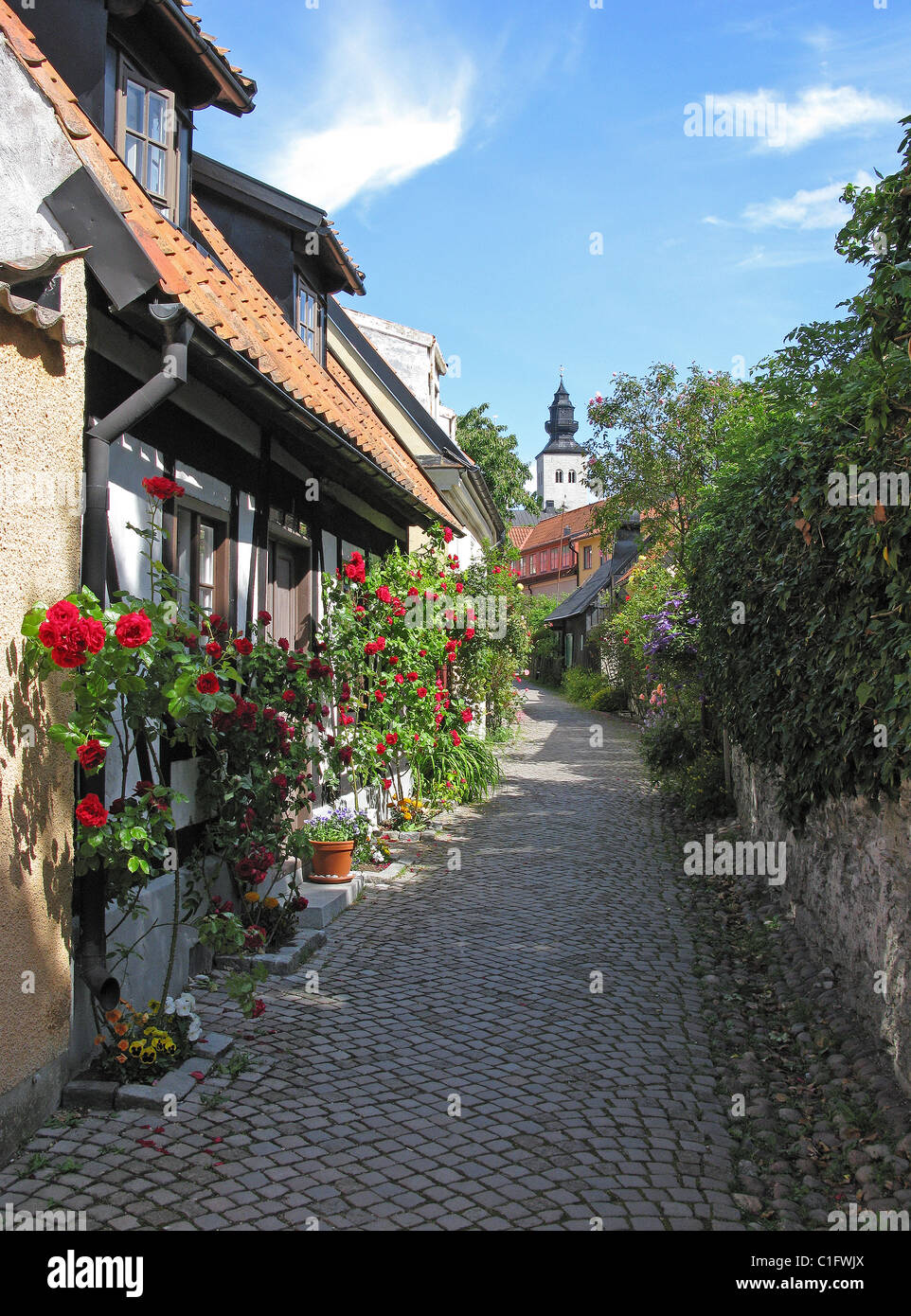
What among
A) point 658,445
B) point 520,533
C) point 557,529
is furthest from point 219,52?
point 520,533

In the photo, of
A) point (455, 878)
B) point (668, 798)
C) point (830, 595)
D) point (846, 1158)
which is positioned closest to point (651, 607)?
point (668, 798)

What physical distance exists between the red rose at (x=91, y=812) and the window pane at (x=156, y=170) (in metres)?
4.24

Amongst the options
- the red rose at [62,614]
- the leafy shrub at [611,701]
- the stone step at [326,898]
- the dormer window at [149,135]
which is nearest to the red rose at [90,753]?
the red rose at [62,614]

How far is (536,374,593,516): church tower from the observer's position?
89125 millimetres

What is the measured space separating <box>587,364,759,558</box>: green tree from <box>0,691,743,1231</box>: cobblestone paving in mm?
10587

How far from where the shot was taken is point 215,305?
5516 mm

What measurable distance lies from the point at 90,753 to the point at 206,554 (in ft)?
8.66

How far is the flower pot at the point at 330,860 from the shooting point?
7.33 metres

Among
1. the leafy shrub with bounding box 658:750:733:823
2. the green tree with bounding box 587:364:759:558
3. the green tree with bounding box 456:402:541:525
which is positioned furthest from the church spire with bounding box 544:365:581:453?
the leafy shrub with bounding box 658:750:733:823

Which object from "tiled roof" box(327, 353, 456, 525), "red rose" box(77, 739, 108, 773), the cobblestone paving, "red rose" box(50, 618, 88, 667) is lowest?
the cobblestone paving

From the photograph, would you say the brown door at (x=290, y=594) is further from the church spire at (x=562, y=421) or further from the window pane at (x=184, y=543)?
the church spire at (x=562, y=421)

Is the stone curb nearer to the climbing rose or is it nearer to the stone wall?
the climbing rose

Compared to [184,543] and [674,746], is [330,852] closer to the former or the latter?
[184,543]

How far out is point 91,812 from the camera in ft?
12.1
